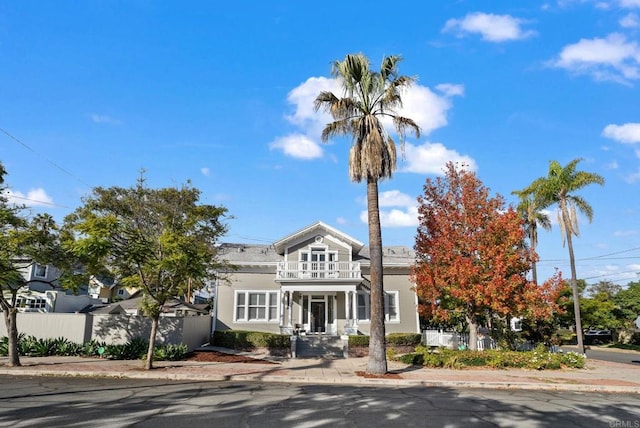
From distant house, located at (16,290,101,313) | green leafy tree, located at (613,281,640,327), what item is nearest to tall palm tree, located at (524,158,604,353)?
green leafy tree, located at (613,281,640,327)

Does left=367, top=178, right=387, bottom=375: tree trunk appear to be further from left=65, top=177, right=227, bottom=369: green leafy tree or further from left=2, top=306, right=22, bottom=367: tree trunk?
left=2, top=306, right=22, bottom=367: tree trunk

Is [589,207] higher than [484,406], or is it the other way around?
[589,207]

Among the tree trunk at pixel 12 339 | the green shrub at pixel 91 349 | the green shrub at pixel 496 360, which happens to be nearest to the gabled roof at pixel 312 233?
the green shrub at pixel 496 360

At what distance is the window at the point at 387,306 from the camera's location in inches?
986

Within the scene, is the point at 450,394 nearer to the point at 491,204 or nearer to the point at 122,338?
the point at 491,204

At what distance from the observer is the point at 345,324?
79.6 feet

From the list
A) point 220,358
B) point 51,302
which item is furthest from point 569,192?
point 51,302

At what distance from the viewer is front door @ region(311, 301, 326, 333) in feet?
82.2

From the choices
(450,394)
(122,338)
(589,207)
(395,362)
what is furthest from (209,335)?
(589,207)

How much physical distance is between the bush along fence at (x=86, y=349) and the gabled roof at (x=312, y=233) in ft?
32.3

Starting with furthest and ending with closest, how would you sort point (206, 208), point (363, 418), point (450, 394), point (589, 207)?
point (589, 207) < point (206, 208) < point (450, 394) < point (363, 418)

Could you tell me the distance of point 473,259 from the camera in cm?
1914

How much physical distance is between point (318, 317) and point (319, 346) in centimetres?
335

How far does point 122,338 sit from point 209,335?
7.01m
